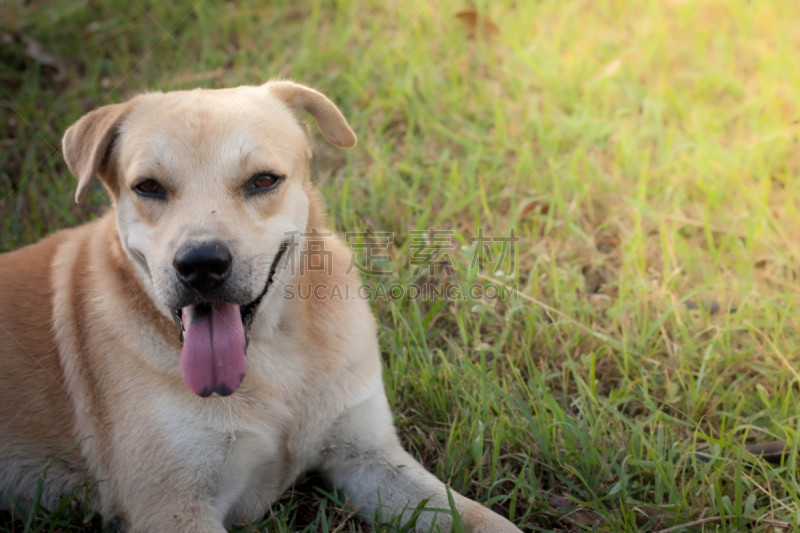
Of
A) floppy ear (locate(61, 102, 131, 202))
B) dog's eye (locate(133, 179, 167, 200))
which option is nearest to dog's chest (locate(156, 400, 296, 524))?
dog's eye (locate(133, 179, 167, 200))

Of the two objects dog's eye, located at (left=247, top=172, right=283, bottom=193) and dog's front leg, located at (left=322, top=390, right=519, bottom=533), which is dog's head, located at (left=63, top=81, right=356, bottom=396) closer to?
dog's eye, located at (left=247, top=172, right=283, bottom=193)

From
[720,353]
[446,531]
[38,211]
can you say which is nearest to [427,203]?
[720,353]

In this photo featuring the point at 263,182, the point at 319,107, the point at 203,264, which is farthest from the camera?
the point at 319,107

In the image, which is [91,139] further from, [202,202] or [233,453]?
[233,453]

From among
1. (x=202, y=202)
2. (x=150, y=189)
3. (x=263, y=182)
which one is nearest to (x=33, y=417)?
(x=150, y=189)

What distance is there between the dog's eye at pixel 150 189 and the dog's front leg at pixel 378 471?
115cm

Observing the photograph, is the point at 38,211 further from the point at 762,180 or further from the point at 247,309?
the point at 762,180

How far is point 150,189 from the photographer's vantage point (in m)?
2.81

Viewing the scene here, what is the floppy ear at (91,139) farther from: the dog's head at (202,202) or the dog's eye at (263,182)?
the dog's eye at (263,182)

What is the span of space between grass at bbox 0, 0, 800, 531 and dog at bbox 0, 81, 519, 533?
0.73 feet

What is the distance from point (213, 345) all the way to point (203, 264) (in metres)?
0.35

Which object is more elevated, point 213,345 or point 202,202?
point 202,202

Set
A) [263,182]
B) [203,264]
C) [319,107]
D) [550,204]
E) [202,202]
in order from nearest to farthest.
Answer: [203,264]
[202,202]
[263,182]
[319,107]
[550,204]

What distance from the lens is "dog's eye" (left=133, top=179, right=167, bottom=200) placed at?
279 centimetres
